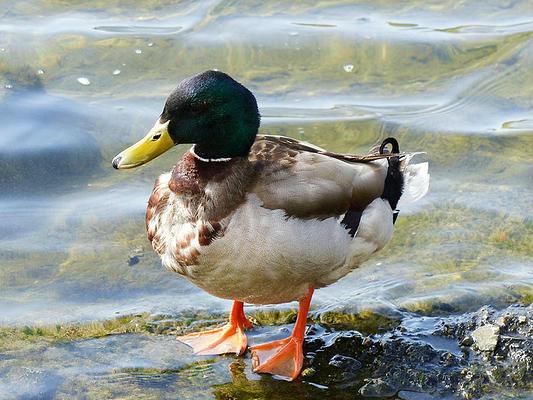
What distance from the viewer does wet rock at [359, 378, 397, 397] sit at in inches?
173

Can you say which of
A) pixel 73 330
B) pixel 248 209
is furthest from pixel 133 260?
pixel 248 209

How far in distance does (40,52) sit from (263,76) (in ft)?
5.76

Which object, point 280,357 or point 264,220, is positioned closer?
point 264,220

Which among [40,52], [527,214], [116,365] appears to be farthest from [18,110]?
[527,214]

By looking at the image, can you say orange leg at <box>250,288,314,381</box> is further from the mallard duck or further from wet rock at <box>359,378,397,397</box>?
wet rock at <box>359,378,397,397</box>

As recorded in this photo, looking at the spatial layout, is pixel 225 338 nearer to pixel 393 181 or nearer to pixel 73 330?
pixel 73 330

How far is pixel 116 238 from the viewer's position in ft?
19.3

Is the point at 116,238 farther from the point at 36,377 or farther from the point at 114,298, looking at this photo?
the point at 36,377

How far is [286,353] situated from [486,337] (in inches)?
36.5

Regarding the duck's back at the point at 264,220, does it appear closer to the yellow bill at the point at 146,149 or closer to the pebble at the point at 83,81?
the yellow bill at the point at 146,149

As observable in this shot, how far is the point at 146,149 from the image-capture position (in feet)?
14.1

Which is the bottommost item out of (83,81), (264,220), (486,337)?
(486,337)

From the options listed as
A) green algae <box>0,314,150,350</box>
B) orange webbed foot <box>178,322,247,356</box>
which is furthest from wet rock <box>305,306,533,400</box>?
green algae <box>0,314,150,350</box>

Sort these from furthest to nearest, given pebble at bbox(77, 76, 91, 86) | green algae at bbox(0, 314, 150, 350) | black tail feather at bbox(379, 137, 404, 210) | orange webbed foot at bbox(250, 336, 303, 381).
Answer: pebble at bbox(77, 76, 91, 86) → black tail feather at bbox(379, 137, 404, 210) → green algae at bbox(0, 314, 150, 350) → orange webbed foot at bbox(250, 336, 303, 381)
